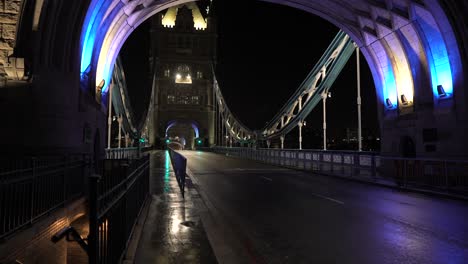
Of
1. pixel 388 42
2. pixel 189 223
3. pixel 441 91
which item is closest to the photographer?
pixel 189 223

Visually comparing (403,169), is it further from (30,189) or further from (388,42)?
(30,189)

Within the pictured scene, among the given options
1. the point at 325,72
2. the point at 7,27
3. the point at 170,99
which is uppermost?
the point at 170,99

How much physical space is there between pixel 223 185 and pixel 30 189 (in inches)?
396

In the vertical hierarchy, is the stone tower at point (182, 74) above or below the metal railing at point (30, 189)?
above

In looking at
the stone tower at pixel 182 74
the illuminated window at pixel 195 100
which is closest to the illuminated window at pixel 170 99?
the stone tower at pixel 182 74

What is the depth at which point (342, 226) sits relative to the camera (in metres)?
7.91

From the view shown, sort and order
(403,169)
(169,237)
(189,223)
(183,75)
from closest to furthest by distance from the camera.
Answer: (169,237) → (189,223) → (403,169) → (183,75)

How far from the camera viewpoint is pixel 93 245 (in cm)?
329

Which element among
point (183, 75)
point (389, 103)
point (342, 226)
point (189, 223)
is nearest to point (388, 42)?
point (389, 103)

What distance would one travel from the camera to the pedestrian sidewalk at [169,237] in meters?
5.67

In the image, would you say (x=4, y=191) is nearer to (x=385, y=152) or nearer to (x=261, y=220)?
(x=261, y=220)

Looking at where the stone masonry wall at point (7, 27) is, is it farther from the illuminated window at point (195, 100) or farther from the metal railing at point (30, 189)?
the illuminated window at point (195, 100)

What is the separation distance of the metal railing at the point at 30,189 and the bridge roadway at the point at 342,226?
11.5ft

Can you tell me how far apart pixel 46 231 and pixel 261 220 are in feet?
14.4
